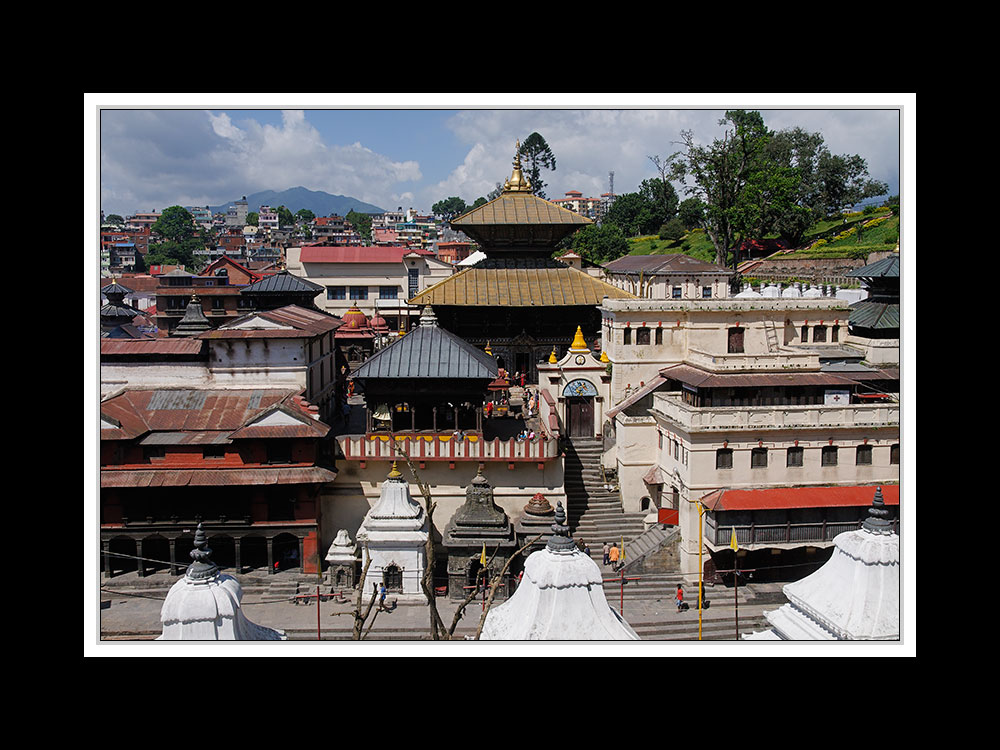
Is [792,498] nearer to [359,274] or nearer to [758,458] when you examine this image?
[758,458]

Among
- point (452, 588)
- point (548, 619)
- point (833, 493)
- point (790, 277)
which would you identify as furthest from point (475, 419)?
point (790, 277)

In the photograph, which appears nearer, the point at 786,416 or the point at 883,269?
the point at 786,416

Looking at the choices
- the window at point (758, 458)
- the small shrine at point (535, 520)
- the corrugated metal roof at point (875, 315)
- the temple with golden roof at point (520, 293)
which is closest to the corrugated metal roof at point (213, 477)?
the small shrine at point (535, 520)

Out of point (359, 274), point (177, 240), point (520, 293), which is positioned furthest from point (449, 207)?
point (520, 293)

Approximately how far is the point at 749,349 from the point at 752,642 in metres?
23.4

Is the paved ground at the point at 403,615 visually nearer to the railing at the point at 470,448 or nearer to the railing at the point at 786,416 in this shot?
the railing at the point at 470,448

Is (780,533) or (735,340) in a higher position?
(735,340)

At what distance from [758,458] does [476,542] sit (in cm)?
928

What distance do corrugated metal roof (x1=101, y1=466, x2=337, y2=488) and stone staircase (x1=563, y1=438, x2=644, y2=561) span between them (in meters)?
8.34

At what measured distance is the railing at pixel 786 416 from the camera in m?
27.5

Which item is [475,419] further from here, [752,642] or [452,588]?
[752,642]

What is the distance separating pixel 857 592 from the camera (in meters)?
13.5

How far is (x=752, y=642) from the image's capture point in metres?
12.9
